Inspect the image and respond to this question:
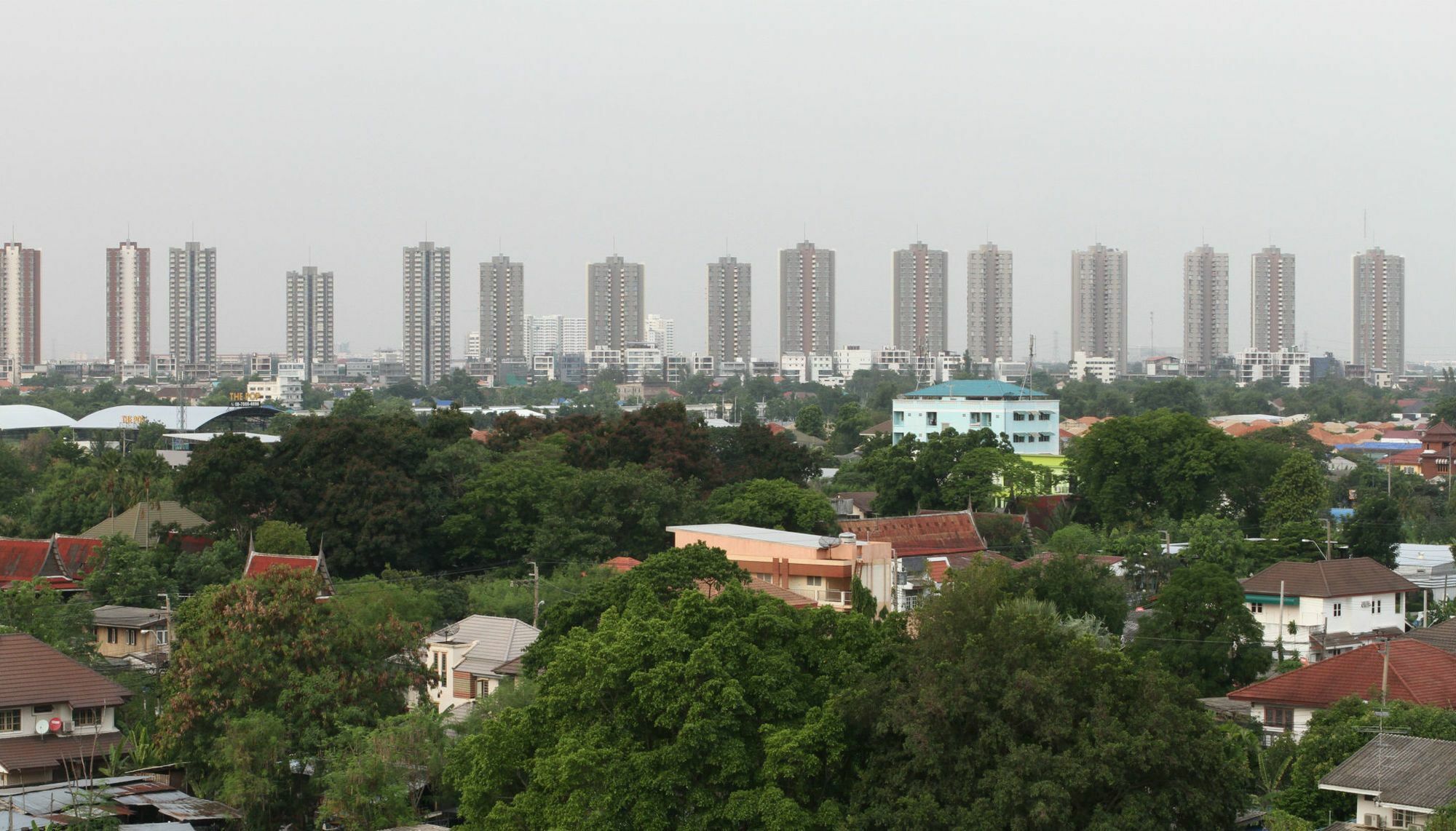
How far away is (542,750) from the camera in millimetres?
11680

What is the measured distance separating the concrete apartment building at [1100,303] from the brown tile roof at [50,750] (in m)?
107

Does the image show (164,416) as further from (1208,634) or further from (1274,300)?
(1274,300)

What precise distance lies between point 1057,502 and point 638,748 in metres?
22.3

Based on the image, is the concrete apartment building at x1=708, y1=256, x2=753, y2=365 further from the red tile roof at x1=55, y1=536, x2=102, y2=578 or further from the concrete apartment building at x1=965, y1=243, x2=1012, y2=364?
the red tile roof at x1=55, y1=536, x2=102, y2=578

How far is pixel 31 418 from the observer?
58.6 metres

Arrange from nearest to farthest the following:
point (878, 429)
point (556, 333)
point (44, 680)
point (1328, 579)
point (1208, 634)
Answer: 1. point (44, 680)
2. point (1208, 634)
3. point (1328, 579)
4. point (878, 429)
5. point (556, 333)

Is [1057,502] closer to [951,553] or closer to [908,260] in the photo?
[951,553]

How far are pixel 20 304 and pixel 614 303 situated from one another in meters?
41.3

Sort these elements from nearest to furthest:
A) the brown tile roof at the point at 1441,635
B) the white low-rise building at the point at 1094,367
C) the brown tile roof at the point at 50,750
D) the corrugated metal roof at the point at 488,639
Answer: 1. the brown tile roof at the point at 50,750
2. the corrugated metal roof at the point at 488,639
3. the brown tile roof at the point at 1441,635
4. the white low-rise building at the point at 1094,367

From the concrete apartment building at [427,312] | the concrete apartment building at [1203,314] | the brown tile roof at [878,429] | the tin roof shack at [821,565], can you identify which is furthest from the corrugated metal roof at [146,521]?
the concrete apartment building at [1203,314]

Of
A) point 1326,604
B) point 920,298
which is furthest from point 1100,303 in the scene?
point 1326,604

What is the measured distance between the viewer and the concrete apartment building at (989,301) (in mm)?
108938

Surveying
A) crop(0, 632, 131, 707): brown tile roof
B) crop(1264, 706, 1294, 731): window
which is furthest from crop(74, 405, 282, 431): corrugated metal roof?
crop(1264, 706, 1294, 731): window

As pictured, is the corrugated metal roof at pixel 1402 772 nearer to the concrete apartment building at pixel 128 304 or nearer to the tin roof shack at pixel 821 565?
the tin roof shack at pixel 821 565
